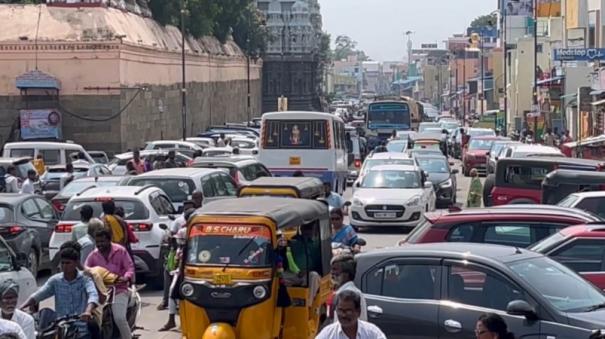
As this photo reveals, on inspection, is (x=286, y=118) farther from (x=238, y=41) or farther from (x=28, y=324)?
(x=238, y=41)

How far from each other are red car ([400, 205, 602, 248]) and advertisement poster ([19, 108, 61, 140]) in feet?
111

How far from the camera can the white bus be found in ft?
111

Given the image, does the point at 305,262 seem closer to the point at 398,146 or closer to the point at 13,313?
the point at 13,313

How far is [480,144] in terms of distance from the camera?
5112cm

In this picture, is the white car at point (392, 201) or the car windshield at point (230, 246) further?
Answer: the white car at point (392, 201)

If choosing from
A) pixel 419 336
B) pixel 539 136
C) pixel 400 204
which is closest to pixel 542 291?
pixel 419 336

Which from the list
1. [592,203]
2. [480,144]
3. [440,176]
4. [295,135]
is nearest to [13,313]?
[592,203]

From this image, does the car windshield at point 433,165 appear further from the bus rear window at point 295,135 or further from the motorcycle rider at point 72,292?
the motorcycle rider at point 72,292

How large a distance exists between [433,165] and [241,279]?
23.2 meters

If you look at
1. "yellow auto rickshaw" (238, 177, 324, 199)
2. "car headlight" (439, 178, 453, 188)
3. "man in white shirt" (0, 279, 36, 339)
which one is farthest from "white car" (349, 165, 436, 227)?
"man in white shirt" (0, 279, 36, 339)

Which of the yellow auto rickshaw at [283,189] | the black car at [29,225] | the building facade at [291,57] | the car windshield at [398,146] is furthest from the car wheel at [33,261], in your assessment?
the building facade at [291,57]

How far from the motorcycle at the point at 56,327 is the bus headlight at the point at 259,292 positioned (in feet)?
6.45

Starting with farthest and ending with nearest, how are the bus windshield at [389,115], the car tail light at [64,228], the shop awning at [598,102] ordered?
1. the bus windshield at [389,115]
2. the shop awning at [598,102]
3. the car tail light at [64,228]

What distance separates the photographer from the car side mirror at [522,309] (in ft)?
34.1
